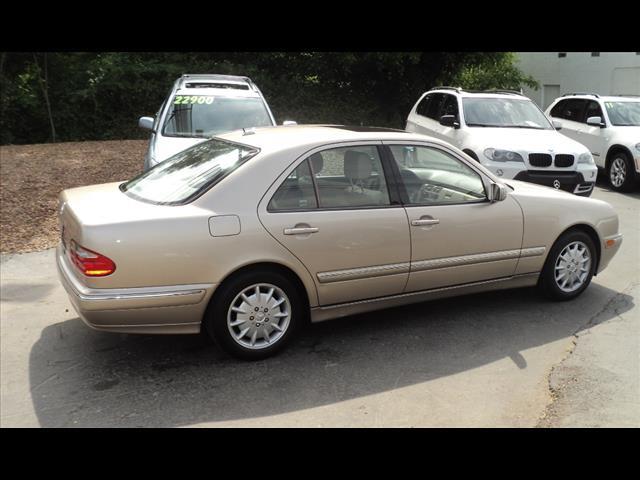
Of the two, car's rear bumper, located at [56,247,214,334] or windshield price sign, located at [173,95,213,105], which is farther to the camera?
windshield price sign, located at [173,95,213,105]

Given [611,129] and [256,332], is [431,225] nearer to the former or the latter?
[256,332]

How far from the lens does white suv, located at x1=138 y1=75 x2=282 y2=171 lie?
25.6ft

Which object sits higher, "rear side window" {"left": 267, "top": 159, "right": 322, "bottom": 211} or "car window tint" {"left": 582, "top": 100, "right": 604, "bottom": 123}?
"car window tint" {"left": 582, "top": 100, "right": 604, "bottom": 123}

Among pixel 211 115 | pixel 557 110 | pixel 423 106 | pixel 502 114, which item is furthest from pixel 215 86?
pixel 557 110

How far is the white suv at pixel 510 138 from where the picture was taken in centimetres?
837

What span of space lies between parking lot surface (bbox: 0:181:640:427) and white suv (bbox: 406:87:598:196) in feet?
11.4

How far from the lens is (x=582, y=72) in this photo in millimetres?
24594

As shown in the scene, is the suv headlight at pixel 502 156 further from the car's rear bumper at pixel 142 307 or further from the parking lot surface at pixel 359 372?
the car's rear bumper at pixel 142 307

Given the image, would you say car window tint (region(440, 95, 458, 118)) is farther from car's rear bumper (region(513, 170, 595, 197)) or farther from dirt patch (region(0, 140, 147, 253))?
dirt patch (region(0, 140, 147, 253))

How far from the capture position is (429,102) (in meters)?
10.9

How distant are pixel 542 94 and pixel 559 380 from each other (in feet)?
83.3

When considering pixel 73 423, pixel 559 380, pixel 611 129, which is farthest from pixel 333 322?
pixel 611 129

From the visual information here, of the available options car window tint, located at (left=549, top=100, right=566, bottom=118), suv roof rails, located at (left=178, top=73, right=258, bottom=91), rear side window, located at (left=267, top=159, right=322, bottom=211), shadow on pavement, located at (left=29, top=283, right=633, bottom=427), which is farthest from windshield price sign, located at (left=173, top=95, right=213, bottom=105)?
car window tint, located at (left=549, top=100, right=566, bottom=118)

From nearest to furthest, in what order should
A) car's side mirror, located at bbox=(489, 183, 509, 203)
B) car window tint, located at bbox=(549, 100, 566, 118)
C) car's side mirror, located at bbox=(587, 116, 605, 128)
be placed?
1. car's side mirror, located at bbox=(489, 183, 509, 203)
2. car's side mirror, located at bbox=(587, 116, 605, 128)
3. car window tint, located at bbox=(549, 100, 566, 118)
